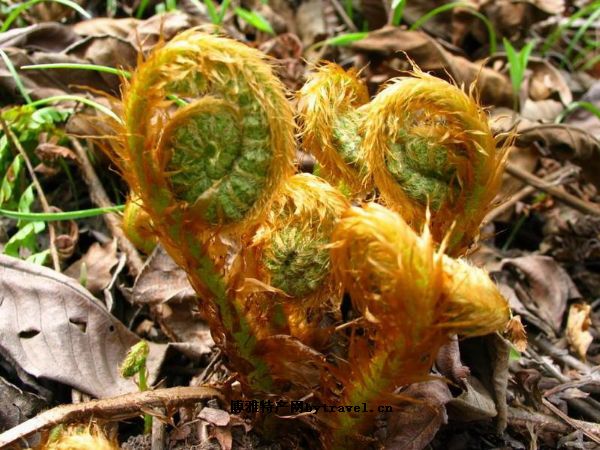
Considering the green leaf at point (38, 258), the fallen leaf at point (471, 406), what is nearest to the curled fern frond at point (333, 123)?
the fallen leaf at point (471, 406)

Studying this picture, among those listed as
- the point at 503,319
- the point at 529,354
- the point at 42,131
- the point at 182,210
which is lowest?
the point at 529,354

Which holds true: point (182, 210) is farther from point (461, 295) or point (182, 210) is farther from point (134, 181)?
A: point (461, 295)

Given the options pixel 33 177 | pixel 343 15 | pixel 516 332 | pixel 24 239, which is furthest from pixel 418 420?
pixel 343 15

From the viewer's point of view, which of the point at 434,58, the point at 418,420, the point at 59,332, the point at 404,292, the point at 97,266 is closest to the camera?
the point at 404,292

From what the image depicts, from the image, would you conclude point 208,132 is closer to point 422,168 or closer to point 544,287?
point 422,168

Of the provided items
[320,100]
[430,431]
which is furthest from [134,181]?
[430,431]
